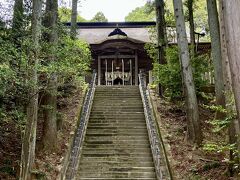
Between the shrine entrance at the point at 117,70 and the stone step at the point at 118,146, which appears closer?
the stone step at the point at 118,146

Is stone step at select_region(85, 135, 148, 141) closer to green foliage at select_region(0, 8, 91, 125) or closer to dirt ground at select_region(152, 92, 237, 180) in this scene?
dirt ground at select_region(152, 92, 237, 180)

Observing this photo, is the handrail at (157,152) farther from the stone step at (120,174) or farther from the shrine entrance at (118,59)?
the shrine entrance at (118,59)

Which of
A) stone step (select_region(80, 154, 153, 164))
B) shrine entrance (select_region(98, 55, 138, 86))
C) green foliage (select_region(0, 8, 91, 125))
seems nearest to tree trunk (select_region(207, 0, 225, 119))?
stone step (select_region(80, 154, 153, 164))

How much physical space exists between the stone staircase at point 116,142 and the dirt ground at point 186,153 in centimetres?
77

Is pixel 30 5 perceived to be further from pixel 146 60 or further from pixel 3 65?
pixel 146 60

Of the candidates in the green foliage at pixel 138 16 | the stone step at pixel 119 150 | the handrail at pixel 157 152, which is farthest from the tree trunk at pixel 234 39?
the green foliage at pixel 138 16

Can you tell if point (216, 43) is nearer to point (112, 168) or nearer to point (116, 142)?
point (116, 142)

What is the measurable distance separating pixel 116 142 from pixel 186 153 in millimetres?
2639

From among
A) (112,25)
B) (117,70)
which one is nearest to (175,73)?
(117,70)

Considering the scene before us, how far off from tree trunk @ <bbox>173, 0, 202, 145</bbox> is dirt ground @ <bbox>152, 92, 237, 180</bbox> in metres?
0.42

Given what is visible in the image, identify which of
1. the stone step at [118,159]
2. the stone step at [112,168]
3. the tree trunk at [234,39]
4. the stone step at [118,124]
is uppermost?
the tree trunk at [234,39]

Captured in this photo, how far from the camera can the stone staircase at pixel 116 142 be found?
32.1 feet

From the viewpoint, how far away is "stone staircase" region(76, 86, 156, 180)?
9.77 meters

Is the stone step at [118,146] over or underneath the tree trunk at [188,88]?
underneath
